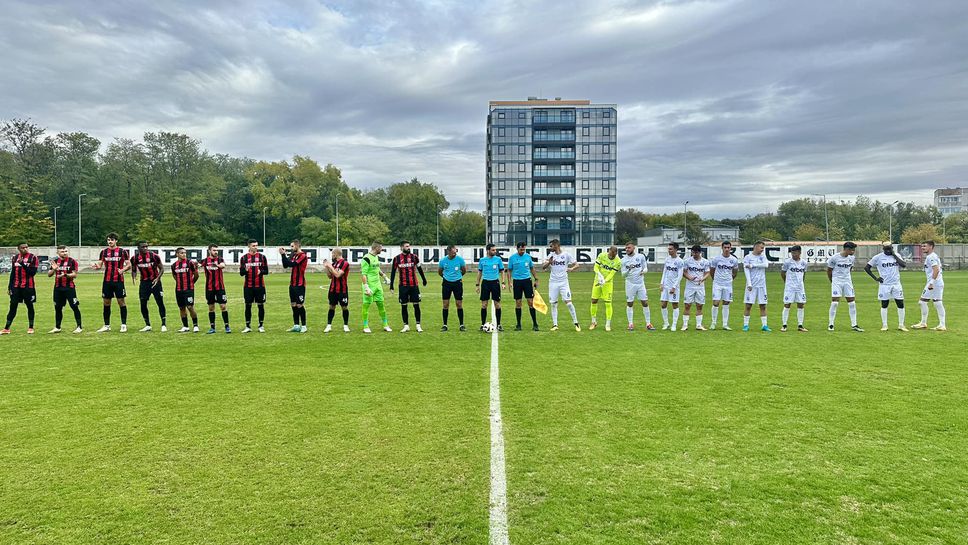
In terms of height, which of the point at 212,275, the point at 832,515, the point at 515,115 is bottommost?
the point at 832,515

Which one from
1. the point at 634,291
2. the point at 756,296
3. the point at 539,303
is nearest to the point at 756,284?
the point at 756,296

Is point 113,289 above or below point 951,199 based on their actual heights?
below

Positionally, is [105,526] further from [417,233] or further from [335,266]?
[417,233]

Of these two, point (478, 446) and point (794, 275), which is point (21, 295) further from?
point (794, 275)

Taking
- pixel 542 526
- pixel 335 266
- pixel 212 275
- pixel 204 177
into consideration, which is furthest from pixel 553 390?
pixel 204 177

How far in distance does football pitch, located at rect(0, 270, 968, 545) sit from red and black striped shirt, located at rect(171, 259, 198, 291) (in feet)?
9.09

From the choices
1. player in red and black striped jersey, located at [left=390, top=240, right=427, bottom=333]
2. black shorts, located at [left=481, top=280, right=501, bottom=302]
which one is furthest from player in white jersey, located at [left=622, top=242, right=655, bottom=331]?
player in red and black striped jersey, located at [left=390, top=240, right=427, bottom=333]

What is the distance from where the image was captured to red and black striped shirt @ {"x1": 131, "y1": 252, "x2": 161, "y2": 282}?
12039 mm

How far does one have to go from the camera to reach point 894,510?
3740 mm

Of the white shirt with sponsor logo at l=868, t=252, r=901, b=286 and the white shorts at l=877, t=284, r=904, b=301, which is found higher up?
the white shirt with sponsor logo at l=868, t=252, r=901, b=286

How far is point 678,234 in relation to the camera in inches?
3558

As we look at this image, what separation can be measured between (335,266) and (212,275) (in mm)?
2645

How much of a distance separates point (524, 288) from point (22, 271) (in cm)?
1078

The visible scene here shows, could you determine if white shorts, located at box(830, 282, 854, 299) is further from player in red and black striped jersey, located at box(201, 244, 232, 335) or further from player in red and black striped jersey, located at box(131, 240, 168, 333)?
player in red and black striped jersey, located at box(131, 240, 168, 333)
